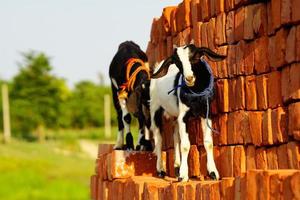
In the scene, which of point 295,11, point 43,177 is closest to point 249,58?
point 295,11

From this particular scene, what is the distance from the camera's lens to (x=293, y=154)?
15.3ft

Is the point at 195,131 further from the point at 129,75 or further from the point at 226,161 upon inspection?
the point at 129,75

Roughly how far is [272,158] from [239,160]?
0.40 meters

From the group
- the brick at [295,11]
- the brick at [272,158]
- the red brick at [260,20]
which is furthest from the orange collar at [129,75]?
the brick at [295,11]

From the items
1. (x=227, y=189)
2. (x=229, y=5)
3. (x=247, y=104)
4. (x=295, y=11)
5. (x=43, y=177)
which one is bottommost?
(x=43, y=177)

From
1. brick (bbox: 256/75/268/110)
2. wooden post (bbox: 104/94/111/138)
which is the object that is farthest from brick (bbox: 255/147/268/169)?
wooden post (bbox: 104/94/111/138)

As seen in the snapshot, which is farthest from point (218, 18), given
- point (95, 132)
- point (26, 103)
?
point (95, 132)

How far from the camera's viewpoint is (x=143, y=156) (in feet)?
23.0

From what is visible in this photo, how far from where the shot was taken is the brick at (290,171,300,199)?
151 inches

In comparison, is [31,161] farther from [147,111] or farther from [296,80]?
[296,80]

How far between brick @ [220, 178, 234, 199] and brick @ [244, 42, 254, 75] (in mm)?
988

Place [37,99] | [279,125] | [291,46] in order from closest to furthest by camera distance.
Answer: [291,46]
[279,125]
[37,99]

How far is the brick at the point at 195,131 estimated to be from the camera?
19.9 feet

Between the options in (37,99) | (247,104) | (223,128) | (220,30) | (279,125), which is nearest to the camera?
(279,125)
